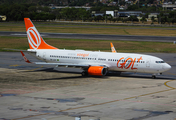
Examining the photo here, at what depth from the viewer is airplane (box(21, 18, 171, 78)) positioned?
168 ft

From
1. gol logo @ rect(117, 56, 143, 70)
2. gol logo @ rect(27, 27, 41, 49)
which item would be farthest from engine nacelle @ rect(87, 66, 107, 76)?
gol logo @ rect(27, 27, 41, 49)

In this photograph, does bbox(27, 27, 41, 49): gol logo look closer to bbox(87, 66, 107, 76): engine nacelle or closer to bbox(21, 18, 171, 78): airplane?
bbox(21, 18, 171, 78): airplane

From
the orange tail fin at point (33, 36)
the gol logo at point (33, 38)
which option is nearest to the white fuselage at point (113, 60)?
the orange tail fin at point (33, 36)

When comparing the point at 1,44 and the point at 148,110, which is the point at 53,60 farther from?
the point at 1,44

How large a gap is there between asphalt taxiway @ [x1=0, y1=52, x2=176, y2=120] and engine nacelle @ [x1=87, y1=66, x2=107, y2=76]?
3.46 feet

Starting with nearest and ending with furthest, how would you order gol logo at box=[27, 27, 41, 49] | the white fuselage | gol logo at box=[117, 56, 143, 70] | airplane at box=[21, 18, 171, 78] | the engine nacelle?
the white fuselage
airplane at box=[21, 18, 171, 78]
the engine nacelle
gol logo at box=[117, 56, 143, 70]
gol logo at box=[27, 27, 41, 49]

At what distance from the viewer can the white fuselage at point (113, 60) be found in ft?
Answer: 167

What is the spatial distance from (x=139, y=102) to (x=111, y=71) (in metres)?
19.6

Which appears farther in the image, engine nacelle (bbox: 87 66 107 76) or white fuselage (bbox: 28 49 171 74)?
engine nacelle (bbox: 87 66 107 76)

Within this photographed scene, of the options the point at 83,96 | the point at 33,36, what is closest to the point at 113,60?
the point at 83,96

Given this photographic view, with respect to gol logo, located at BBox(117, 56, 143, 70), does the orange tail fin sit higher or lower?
higher

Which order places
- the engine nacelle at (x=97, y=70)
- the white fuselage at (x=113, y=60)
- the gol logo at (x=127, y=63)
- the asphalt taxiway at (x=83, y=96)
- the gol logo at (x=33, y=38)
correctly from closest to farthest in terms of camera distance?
the asphalt taxiway at (x=83, y=96) → the white fuselage at (x=113, y=60) → the engine nacelle at (x=97, y=70) → the gol logo at (x=127, y=63) → the gol logo at (x=33, y=38)

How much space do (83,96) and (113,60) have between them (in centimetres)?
1562

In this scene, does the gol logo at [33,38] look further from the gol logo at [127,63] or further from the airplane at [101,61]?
the gol logo at [127,63]
